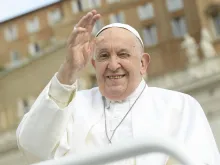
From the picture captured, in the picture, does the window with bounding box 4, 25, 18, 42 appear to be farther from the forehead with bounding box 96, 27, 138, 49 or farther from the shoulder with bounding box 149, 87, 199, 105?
the forehead with bounding box 96, 27, 138, 49

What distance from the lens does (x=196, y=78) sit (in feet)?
50.0

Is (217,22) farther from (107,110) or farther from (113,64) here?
(113,64)

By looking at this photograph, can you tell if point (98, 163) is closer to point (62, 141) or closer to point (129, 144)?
point (129, 144)

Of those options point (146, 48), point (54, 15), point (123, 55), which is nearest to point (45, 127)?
point (123, 55)

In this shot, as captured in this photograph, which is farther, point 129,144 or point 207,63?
point 207,63

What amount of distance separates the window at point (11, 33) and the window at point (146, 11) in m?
12.0

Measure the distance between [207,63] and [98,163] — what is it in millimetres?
14015

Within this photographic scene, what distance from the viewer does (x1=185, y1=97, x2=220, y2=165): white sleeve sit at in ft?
10.1

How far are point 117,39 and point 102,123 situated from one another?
20.3 inches

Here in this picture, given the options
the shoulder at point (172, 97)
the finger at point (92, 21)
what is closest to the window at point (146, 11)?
the shoulder at point (172, 97)

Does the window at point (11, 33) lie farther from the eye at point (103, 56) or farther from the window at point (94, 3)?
the eye at point (103, 56)

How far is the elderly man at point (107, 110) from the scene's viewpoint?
10.3 feet

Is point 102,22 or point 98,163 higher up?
point 98,163

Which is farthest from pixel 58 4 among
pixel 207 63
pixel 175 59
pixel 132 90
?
pixel 132 90
